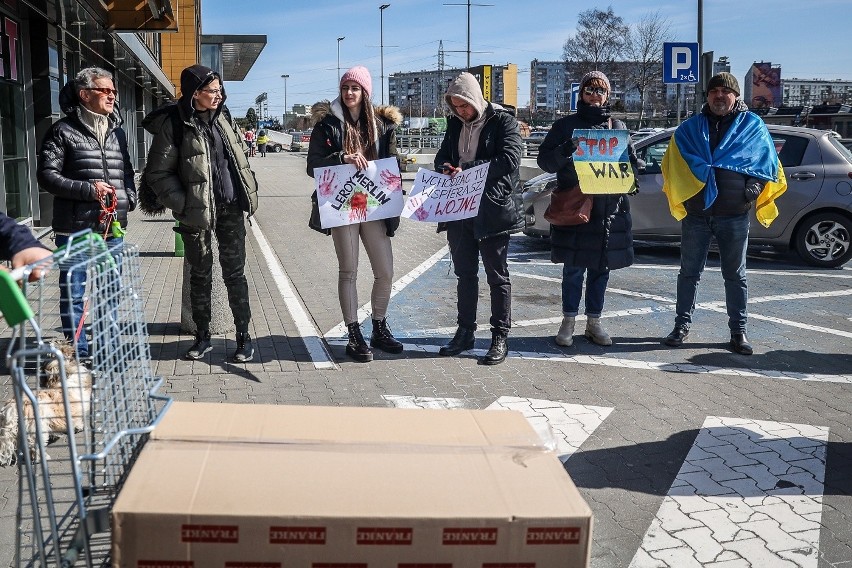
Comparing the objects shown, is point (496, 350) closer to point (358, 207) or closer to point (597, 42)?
point (358, 207)

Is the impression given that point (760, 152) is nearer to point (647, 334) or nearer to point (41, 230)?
point (647, 334)

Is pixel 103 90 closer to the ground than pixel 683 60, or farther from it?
closer to the ground

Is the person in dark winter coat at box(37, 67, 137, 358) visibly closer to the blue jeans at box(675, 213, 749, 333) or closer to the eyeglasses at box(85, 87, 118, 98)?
the eyeglasses at box(85, 87, 118, 98)

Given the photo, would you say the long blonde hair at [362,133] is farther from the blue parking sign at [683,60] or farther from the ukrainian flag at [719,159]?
the blue parking sign at [683,60]

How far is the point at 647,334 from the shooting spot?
746 cm

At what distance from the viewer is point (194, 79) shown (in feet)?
19.0

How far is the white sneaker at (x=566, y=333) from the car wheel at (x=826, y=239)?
17.9ft

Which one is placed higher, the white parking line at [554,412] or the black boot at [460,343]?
the black boot at [460,343]

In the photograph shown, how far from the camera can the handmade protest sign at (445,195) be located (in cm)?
626

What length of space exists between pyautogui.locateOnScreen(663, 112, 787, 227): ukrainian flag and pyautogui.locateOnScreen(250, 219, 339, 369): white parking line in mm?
2871

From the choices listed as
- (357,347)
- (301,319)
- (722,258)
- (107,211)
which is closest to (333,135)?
(357,347)

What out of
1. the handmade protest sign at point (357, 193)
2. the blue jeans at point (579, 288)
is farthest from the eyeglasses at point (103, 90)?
the blue jeans at point (579, 288)

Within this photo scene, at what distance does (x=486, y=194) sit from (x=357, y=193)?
90 cm

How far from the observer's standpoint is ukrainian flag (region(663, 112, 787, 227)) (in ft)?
21.9
